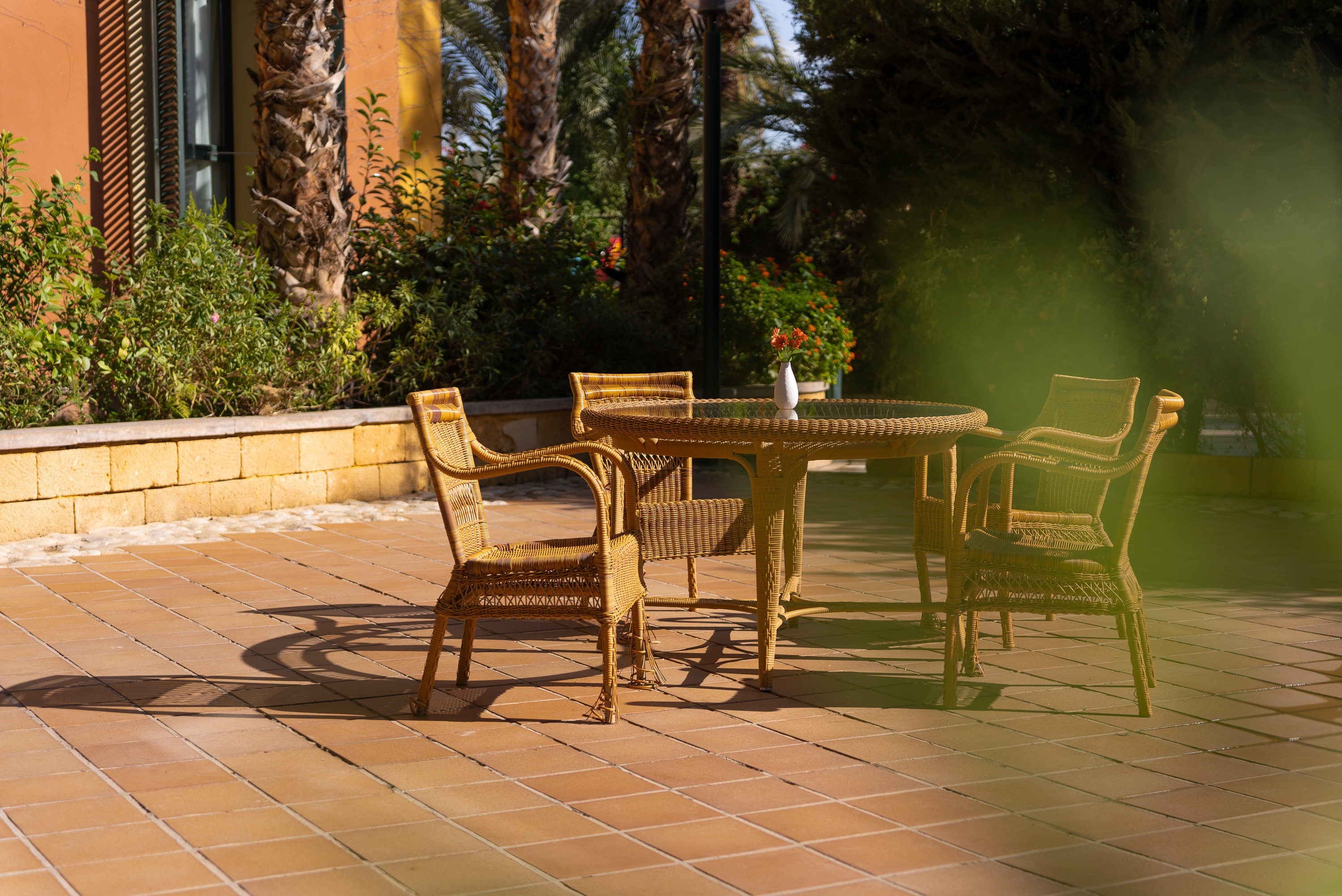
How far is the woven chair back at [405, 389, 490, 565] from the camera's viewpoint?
12.8 feet

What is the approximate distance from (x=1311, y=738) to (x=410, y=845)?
2565mm

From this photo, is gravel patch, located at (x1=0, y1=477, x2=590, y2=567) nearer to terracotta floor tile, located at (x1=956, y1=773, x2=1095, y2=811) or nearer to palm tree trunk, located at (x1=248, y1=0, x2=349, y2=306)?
palm tree trunk, located at (x1=248, y1=0, x2=349, y2=306)

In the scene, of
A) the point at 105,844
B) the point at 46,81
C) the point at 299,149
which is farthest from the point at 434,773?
the point at 46,81

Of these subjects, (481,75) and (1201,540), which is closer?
(1201,540)

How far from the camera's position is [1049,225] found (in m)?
8.88

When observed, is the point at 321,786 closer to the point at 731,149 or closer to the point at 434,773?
the point at 434,773

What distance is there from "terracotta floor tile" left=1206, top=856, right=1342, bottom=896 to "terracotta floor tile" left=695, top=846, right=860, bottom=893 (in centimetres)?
82

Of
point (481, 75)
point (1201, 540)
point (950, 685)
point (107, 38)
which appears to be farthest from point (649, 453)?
point (481, 75)

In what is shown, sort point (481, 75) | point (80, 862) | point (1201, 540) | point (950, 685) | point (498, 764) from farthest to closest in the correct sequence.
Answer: point (481, 75), point (1201, 540), point (950, 685), point (498, 764), point (80, 862)

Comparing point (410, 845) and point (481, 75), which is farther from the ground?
point (481, 75)

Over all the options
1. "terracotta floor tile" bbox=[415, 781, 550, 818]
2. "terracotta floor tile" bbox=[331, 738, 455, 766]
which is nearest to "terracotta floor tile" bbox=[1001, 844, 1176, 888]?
"terracotta floor tile" bbox=[415, 781, 550, 818]

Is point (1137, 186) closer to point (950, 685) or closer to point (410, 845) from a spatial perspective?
point (950, 685)

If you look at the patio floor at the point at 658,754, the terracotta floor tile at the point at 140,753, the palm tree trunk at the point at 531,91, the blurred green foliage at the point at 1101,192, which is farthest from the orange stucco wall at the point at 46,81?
the terracotta floor tile at the point at 140,753

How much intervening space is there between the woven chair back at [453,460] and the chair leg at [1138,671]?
2046 mm
